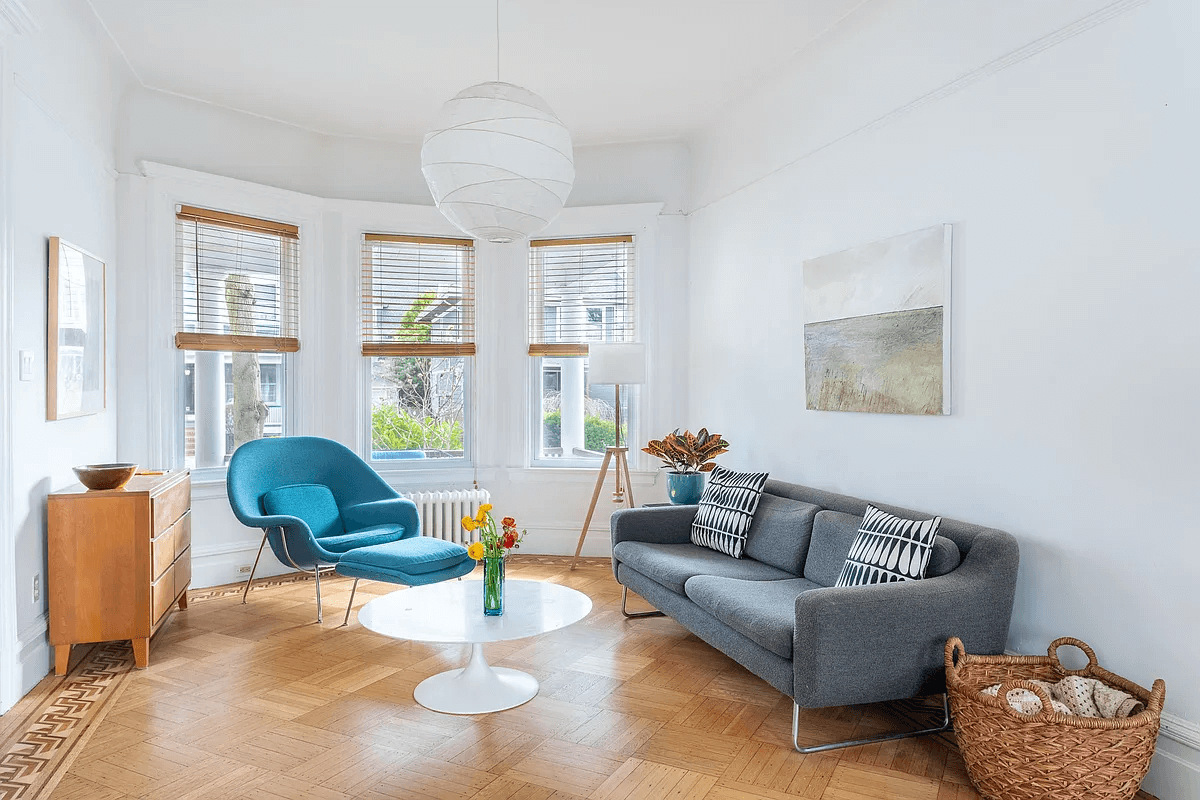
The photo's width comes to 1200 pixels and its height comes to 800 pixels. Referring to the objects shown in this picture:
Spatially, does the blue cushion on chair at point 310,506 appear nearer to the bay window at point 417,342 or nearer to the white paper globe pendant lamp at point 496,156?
the bay window at point 417,342

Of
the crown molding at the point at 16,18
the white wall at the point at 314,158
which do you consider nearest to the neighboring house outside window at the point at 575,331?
the white wall at the point at 314,158

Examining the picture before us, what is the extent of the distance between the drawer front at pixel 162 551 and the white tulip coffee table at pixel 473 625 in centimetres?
113

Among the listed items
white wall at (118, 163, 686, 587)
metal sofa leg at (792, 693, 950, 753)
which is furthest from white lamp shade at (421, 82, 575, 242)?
white wall at (118, 163, 686, 587)

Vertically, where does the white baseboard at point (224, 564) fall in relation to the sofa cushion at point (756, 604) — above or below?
below

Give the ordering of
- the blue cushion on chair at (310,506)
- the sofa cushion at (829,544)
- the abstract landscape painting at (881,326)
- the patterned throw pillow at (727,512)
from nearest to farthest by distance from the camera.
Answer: the abstract landscape painting at (881,326) < the sofa cushion at (829,544) < the patterned throw pillow at (727,512) < the blue cushion on chair at (310,506)

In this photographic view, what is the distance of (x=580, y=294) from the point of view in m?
5.81

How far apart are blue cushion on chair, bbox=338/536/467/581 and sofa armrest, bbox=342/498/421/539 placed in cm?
48

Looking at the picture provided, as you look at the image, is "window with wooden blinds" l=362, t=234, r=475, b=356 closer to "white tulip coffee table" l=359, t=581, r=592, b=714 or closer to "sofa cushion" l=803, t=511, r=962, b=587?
"white tulip coffee table" l=359, t=581, r=592, b=714

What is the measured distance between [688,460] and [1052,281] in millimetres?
2355

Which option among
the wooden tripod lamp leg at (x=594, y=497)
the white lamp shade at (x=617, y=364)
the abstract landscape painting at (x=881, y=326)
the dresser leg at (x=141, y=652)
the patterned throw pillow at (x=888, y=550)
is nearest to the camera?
the patterned throw pillow at (x=888, y=550)

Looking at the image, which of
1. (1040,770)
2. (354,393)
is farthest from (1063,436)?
(354,393)

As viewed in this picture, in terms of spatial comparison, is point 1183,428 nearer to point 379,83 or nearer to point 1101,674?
point 1101,674

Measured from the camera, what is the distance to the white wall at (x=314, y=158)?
4.73 meters

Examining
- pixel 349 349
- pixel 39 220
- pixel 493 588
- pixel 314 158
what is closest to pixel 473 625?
pixel 493 588
